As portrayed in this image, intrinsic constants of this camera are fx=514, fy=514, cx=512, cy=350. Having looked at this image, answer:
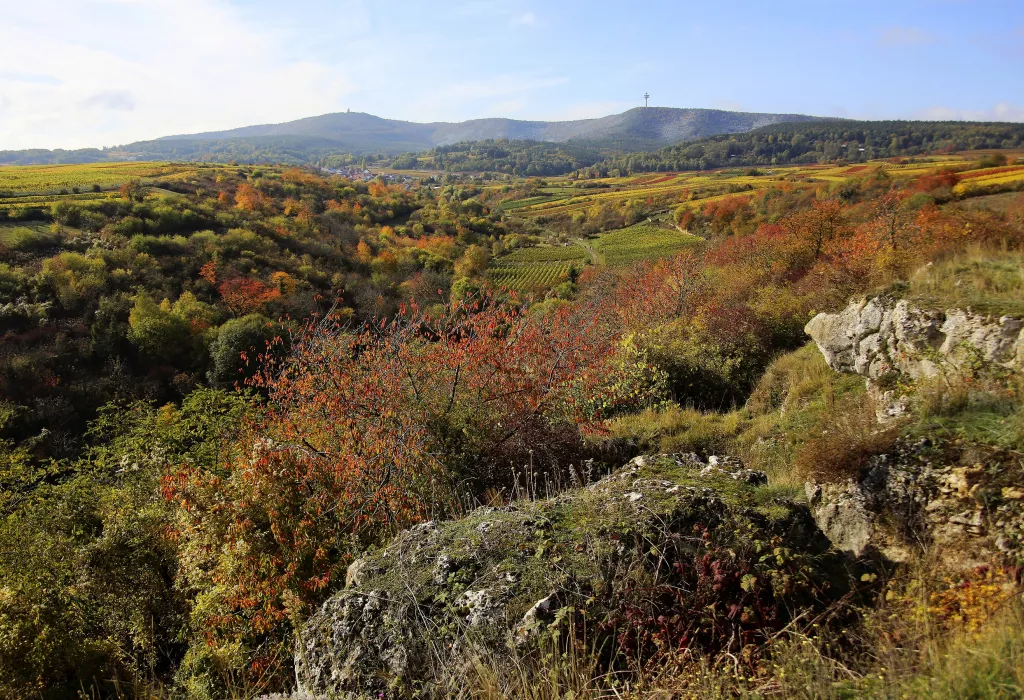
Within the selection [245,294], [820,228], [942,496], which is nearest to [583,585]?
[942,496]

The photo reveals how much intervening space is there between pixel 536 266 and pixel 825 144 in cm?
10036

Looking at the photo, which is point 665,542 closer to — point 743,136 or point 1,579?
point 1,579

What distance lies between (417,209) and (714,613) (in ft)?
356

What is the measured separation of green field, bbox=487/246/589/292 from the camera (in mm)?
62375

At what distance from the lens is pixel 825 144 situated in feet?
416

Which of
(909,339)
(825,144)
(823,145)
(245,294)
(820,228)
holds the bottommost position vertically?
(245,294)

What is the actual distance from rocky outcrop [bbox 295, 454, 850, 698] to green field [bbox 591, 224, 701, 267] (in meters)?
54.3

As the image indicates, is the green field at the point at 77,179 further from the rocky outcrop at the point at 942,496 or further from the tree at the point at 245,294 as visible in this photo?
the rocky outcrop at the point at 942,496

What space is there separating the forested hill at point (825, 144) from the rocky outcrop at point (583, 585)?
356 ft

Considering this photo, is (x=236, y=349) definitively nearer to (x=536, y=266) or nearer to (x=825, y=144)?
(x=536, y=266)

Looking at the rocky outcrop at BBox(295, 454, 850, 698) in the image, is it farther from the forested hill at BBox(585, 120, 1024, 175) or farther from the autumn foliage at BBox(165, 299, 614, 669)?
the forested hill at BBox(585, 120, 1024, 175)

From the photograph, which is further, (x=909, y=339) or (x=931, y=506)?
(x=909, y=339)

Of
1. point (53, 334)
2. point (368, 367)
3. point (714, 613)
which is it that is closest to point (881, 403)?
point (714, 613)

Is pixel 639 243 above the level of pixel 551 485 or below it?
above
